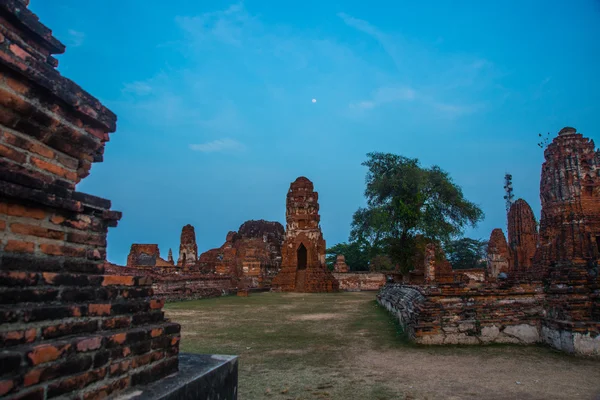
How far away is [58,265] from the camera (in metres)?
2.08

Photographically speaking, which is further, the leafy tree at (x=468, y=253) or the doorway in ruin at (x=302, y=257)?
the leafy tree at (x=468, y=253)

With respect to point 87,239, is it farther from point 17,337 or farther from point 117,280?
point 17,337

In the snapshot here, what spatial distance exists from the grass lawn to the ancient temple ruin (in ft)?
5.30

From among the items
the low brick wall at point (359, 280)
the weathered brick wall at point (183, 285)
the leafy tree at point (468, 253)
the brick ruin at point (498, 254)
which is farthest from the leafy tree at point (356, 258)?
the weathered brick wall at point (183, 285)

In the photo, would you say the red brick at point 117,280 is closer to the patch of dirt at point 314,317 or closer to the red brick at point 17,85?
the red brick at point 17,85

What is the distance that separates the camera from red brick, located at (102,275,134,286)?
227 cm

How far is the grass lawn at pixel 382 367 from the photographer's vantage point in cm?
362

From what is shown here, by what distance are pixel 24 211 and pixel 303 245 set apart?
834 inches

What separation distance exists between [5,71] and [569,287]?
7.14m

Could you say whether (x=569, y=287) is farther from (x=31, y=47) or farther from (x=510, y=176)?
(x=510, y=176)

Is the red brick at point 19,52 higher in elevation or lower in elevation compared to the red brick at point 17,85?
higher

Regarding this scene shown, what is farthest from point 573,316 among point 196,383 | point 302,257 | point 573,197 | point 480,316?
point 302,257

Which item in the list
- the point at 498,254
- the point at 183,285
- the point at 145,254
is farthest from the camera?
the point at 145,254

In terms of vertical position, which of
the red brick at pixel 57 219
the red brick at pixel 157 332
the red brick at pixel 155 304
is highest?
the red brick at pixel 57 219
